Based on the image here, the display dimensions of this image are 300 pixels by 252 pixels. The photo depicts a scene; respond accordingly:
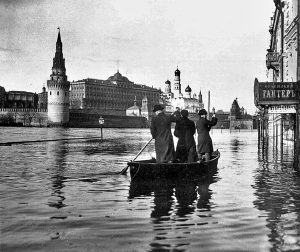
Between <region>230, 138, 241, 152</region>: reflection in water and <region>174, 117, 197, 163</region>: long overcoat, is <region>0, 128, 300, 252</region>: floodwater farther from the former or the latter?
<region>230, 138, 241, 152</region>: reflection in water

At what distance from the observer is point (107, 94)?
173 metres

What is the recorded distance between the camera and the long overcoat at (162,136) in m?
10.9

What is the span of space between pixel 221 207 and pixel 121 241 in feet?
9.19

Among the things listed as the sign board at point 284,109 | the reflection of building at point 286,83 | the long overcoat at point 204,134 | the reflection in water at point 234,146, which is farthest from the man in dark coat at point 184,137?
the reflection in water at point 234,146

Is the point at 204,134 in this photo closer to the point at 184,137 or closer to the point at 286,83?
the point at 184,137

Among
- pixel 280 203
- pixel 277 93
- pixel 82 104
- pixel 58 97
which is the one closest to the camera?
pixel 280 203

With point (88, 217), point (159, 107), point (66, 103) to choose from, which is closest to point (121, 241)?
point (88, 217)

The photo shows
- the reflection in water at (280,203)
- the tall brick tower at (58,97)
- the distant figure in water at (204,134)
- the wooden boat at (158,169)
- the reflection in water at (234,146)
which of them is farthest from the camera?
the tall brick tower at (58,97)

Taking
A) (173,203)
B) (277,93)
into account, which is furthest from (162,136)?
(277,93)

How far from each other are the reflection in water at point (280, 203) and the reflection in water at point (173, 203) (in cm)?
103

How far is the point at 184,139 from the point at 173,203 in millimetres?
4579

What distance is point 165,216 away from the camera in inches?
265

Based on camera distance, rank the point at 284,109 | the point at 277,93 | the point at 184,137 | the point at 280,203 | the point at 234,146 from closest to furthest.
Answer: the point at 280,203 < the point at 184,137 < the point at 277,93 < the point at 284,109 < the point at 234,146

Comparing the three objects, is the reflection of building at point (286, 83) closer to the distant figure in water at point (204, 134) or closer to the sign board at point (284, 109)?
the sign board at point (284, 109)
